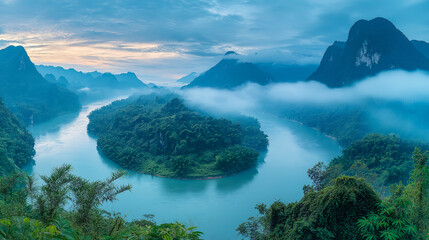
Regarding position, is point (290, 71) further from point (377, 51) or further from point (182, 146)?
point (182, 146)

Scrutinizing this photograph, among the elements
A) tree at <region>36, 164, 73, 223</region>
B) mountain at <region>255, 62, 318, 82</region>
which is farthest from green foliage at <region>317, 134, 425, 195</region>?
mountain at <region>255, 62, 318, 82</region>

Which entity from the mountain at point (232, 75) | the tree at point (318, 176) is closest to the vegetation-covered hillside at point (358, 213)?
the tree at point (318, 176)

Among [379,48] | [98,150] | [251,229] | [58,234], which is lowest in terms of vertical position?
[98,150]

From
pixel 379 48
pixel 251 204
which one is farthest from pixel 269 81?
pixel 251 204

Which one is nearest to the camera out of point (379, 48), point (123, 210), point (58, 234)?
point (58, 234)

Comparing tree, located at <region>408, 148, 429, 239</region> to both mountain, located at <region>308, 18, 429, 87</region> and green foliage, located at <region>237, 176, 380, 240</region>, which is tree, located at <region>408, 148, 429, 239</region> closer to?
green foliage, located at <region>237, 176, 380, 240</region>

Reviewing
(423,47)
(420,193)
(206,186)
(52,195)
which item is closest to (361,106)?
(206,186)

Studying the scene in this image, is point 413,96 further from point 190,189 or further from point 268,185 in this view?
point 190,189
